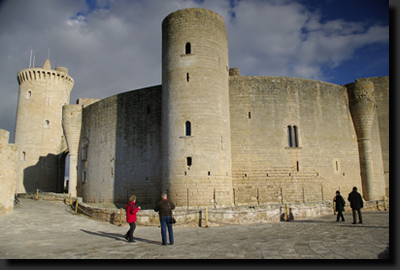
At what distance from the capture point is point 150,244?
8.08 metres

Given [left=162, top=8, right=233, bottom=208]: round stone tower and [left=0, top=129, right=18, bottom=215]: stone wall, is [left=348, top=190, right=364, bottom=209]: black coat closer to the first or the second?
[left=162, top=8, right=233, bottom=208]: round stone tower

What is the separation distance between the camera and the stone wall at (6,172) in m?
14.4

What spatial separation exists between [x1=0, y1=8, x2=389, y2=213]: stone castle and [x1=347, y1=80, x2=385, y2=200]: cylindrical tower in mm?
66

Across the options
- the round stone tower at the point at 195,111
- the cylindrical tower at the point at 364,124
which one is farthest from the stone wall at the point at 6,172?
the cylindrical tower at the point at 364,124

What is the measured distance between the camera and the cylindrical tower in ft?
A: 68.4

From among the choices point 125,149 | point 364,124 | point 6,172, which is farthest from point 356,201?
point 6,172

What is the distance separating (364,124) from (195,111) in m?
12.5

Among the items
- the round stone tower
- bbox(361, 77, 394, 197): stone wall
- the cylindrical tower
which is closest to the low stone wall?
the round stone tower

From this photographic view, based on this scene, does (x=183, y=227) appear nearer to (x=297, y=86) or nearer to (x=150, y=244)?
(x=150, y=244)

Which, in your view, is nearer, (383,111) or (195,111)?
(195,111)

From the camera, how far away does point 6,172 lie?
48.2 feet

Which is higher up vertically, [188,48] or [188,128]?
[188,48]

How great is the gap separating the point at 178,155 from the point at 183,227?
4766 mm

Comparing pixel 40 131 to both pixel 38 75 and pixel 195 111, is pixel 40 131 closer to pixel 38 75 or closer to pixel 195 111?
pixel 38 75
